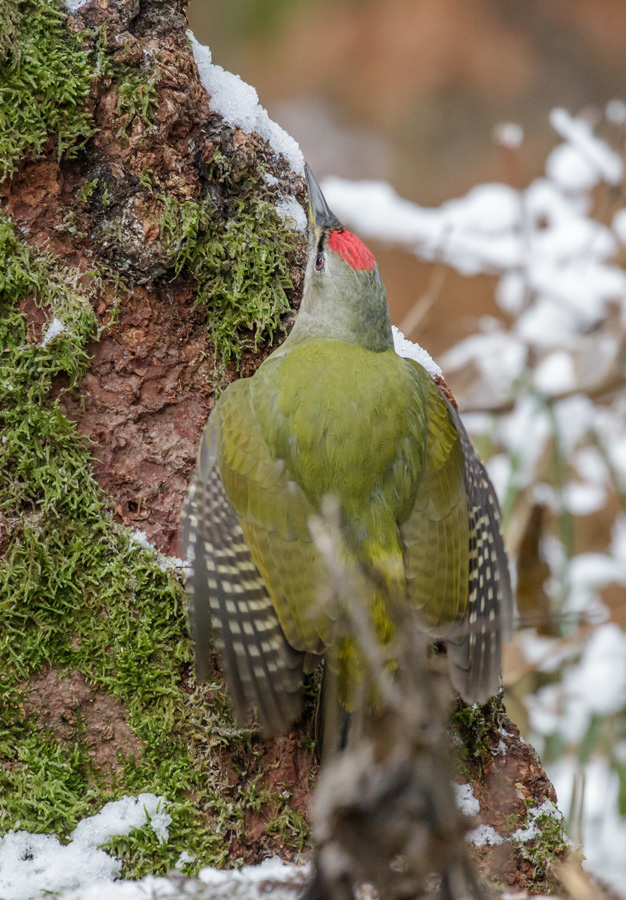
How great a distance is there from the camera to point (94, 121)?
2.43 meters

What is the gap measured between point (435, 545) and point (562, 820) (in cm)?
80

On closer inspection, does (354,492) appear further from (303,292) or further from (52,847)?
(52,847)

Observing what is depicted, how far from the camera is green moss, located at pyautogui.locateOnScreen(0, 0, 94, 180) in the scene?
2346 millimetres

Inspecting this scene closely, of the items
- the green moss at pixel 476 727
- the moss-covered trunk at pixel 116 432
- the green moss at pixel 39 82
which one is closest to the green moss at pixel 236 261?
the moss-covered trunk at pixel 116 432

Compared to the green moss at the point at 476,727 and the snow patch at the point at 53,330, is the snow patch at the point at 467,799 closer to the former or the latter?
the green moss at the point at 476,727

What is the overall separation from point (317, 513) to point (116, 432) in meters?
0.56

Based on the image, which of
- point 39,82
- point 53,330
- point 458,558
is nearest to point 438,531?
point 458,558

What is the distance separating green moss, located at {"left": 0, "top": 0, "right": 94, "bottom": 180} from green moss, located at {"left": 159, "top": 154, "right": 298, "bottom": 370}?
320 mm

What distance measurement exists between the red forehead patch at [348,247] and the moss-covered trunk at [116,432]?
371 mm

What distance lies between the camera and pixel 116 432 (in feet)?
8.05

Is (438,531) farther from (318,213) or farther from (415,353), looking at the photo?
(318,213)

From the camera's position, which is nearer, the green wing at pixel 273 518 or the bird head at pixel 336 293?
the green wing at pixel 273 518

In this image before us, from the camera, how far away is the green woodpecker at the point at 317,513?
2.35 meters

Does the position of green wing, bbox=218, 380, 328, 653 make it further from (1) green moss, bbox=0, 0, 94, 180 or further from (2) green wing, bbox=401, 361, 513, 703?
(1) green moss, bbox=0, 0, 94, 180
